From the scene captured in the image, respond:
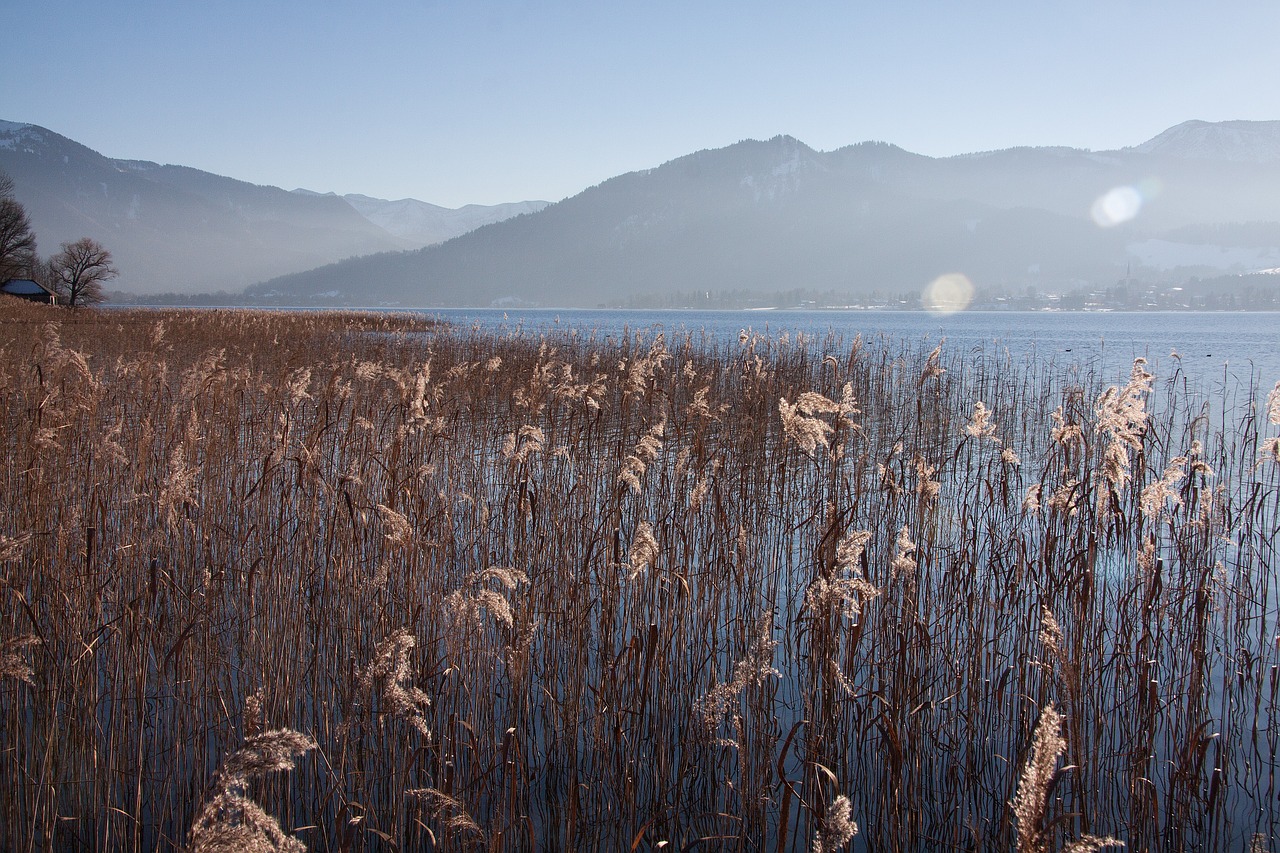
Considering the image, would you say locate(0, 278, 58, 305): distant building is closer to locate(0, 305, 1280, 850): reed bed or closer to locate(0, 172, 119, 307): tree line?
locate(0, 172, 119, 307): tree line

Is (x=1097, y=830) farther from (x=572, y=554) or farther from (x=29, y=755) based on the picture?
(x=29, y=755)

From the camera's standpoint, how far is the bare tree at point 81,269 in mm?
51000

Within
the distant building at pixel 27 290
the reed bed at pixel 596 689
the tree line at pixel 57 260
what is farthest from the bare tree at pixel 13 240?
the reed bed at pixel 596 689

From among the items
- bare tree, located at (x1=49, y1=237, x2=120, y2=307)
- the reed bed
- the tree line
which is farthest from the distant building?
the reed bed

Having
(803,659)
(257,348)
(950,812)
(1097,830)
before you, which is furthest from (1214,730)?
(257,348)

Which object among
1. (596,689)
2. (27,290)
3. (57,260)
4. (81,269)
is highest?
(57,260)

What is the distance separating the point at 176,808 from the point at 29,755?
0.58m

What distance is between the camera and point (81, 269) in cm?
5116

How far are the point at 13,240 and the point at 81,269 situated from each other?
17.6 ft

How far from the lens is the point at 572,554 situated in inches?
189

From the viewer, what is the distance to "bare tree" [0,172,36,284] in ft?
159

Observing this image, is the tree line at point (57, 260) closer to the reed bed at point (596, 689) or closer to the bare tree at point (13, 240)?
the bare tree at point (13, 240)

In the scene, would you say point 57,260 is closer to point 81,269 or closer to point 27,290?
point 81,269

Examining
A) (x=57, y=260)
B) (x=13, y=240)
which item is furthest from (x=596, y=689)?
(x=57, y=260)
